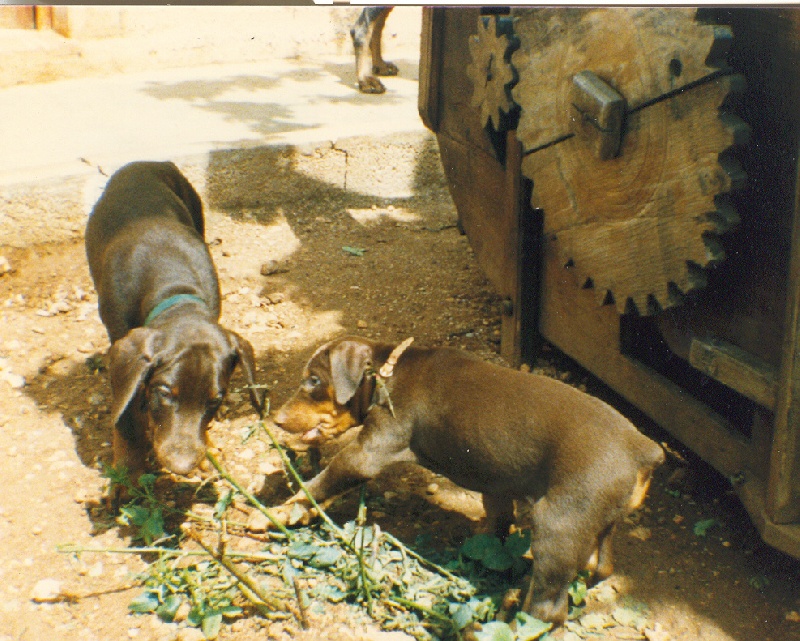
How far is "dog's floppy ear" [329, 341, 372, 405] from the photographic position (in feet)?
10.6

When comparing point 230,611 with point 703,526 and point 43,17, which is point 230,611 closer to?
point 703,526

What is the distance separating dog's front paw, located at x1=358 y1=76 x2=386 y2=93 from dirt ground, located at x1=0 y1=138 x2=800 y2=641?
177 centimetres

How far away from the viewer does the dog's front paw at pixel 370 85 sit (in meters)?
8.57

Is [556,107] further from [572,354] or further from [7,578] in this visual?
[7,578]

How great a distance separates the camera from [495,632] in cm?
273

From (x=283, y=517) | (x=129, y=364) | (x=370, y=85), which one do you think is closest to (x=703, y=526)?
(x=283, y=517)

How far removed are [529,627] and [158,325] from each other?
1943 mm

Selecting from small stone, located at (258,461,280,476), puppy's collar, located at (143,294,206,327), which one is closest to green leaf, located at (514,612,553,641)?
small stone, located at (258,461,280,476)

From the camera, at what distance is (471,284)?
5684 mm

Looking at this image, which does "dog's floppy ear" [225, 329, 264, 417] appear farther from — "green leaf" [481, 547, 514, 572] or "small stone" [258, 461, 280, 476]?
"green leaf" [481, 547, 514, 572]

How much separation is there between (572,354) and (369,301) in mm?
1652

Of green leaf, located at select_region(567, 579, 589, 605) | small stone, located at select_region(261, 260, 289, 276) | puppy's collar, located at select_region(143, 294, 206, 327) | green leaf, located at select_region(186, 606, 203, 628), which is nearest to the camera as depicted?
green leaf, located at select_region(186, 606, 203, 628)

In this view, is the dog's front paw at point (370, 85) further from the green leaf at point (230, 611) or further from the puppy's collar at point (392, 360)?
the green leaf at point (230, 611)

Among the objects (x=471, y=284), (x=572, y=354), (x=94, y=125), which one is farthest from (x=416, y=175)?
(x=572, y=354)
